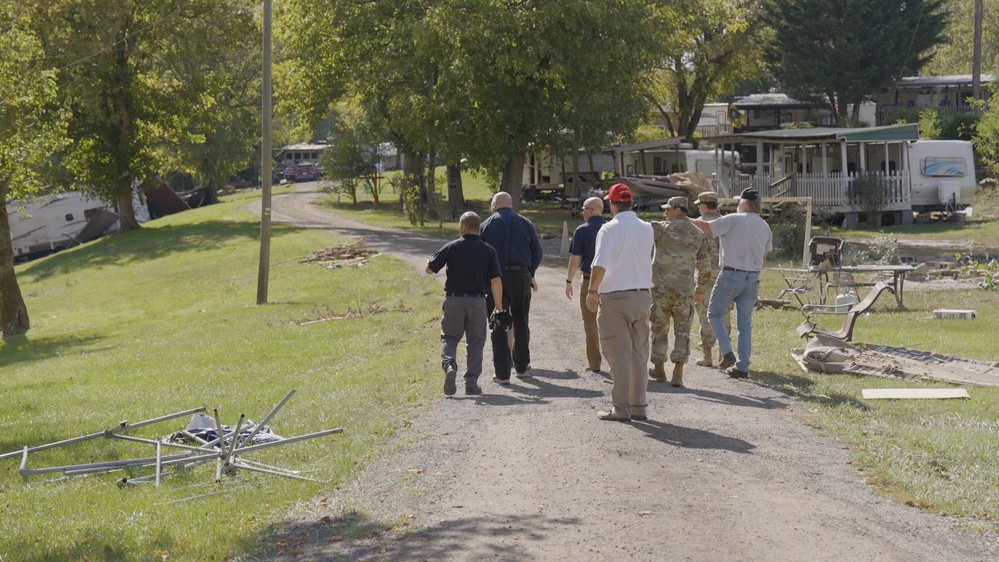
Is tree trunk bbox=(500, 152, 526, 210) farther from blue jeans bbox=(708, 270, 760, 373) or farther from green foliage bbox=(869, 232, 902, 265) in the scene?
blue jeans bbox=(708, 270, 760, 373)

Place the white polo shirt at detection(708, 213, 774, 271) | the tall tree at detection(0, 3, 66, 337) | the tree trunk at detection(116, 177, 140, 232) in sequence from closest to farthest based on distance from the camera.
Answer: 1. the white polo shirt at detection(708, 213, 774, 271)
2. the tall tree at detection(0, 3, 66, 337)
3. the tree trunk at detection(116, 177, 140, 232)

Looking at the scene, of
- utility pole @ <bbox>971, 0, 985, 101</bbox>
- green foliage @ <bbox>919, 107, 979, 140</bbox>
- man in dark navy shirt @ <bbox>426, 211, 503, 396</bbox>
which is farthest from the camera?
green foliage @ <bbox>919, 107, 979, 140</bbox>

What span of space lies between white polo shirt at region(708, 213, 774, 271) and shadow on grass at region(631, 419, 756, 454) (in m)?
2.65

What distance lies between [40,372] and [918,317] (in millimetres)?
14416

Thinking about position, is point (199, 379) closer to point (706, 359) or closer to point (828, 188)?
point (706, 359)

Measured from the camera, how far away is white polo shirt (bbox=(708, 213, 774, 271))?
11.6 m

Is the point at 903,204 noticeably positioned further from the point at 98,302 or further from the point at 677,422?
the point at 677,422

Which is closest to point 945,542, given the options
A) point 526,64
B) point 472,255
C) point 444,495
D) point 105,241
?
point 444,495

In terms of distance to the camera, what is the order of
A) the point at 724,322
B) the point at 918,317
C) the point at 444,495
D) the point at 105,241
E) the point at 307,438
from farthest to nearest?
the point at 105,241, the point at 918,317, the point at 724,322, the point at 307,438, the point at 444,495

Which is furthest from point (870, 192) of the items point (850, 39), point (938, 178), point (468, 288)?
point (468, 288)

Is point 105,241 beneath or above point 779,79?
beneath

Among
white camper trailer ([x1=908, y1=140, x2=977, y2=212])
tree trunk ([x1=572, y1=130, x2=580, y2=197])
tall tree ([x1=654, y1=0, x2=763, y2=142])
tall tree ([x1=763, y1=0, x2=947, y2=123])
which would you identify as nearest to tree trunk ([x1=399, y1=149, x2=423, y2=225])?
tree trunk ([x1=572, y1=130, x2=580, y2=197])

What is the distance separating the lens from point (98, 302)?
31.2m

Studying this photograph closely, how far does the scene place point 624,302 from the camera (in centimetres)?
945
